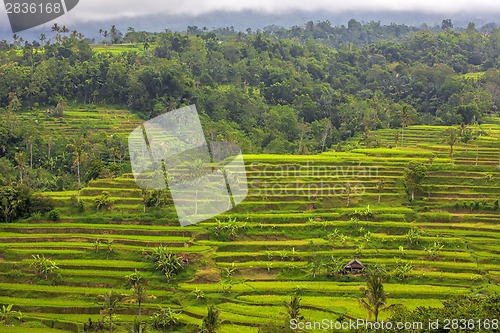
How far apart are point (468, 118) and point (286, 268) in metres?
38.6

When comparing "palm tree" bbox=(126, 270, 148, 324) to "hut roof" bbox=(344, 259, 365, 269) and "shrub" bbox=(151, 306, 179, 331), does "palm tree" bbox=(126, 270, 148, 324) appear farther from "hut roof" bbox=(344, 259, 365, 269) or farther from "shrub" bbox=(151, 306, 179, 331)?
"hut roof" bbox=(344, 259, 365, 269)

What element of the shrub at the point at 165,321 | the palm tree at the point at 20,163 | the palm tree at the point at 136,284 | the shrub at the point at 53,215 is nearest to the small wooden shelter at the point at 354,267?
the shrub at the point at 165,321

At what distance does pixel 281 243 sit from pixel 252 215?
342cm

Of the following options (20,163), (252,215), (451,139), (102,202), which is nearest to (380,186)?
(451,139)

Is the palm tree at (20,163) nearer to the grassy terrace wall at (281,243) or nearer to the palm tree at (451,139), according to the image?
the grassy terrace wall at (281,243)

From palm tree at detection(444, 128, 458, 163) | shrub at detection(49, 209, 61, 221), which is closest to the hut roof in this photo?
shrub at detection(49, 209, 61, 221)

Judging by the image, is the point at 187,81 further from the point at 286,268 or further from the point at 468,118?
the point at 286,268

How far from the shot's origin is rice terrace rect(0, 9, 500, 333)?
98.8 ft

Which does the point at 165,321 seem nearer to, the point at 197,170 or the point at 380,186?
the point at 197,170

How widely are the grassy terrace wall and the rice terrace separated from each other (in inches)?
4.2

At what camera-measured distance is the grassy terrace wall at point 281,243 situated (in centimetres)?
3130

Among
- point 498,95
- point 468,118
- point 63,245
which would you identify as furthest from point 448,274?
point 498,95

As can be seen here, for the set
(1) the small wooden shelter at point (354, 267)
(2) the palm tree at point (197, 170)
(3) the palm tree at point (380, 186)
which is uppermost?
(2) the palm tree at point (197, 170)

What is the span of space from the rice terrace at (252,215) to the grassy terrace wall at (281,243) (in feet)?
0.35
